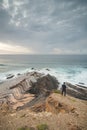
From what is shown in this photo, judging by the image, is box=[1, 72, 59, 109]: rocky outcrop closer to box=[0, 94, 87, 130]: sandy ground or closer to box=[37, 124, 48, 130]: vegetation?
box=[0, 94, 87, 130]: sandy ground

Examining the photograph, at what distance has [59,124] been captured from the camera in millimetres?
17188

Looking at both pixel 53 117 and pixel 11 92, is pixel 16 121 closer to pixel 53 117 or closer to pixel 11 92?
pixel 53 117

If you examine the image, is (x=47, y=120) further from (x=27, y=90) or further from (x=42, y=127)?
(x=27, y=90)

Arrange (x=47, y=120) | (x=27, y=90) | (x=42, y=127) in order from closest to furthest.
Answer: (x=42, y=127) → (x=47, y=120) → (x=27, y=90)

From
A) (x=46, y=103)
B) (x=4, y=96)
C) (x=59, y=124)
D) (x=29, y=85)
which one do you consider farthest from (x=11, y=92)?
(x=59, y=124)

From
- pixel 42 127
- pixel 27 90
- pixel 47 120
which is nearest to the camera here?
pixel 42 127

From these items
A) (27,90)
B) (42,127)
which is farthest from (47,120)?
(27,90)

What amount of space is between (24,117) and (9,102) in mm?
7925

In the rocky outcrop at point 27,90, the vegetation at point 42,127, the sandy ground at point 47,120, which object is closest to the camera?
the vegetation at point 42,127

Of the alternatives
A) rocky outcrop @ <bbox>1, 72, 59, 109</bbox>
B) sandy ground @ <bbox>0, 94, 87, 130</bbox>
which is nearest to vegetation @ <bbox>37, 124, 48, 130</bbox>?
sandy ground @ <bbox>0, 94, 87, 130</bbox>

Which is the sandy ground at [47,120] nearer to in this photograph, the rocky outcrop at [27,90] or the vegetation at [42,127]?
the vegetation at [42,127]

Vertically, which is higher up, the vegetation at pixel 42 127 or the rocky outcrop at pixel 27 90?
the vegetation at pixel 42 127

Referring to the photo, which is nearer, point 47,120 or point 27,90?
point 47,120

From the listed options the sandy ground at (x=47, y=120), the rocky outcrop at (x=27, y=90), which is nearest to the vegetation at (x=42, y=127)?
the sandy ground at (x=47, y=120)
